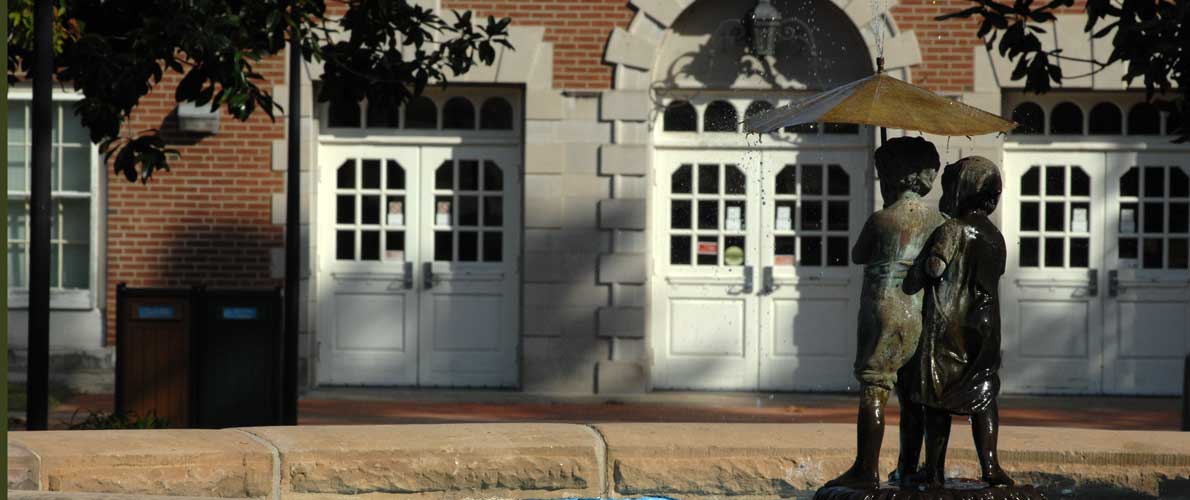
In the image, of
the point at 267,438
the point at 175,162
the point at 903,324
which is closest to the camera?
the point at 903,324

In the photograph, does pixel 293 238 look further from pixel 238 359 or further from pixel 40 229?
pixel 40 229

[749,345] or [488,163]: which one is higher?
[488,163]

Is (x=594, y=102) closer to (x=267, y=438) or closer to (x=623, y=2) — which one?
(x=623, y=2)

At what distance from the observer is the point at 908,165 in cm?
608

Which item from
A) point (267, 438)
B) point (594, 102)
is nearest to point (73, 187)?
point (594, 102)

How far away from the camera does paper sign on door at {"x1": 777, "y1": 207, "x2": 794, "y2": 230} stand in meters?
14.6

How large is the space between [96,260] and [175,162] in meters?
1.06

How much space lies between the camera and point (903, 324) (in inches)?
234

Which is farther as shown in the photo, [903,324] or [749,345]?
[749,345]

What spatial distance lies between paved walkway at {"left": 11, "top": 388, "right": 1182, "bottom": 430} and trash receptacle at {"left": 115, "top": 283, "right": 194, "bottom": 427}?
5.77 feet

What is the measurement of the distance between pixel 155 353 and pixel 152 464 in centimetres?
464

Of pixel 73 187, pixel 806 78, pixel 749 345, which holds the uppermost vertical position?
pixel 806 78

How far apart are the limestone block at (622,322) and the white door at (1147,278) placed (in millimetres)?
3846

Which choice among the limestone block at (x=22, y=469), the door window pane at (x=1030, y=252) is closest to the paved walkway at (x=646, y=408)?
the door window pane at (x=1030, y=252)
